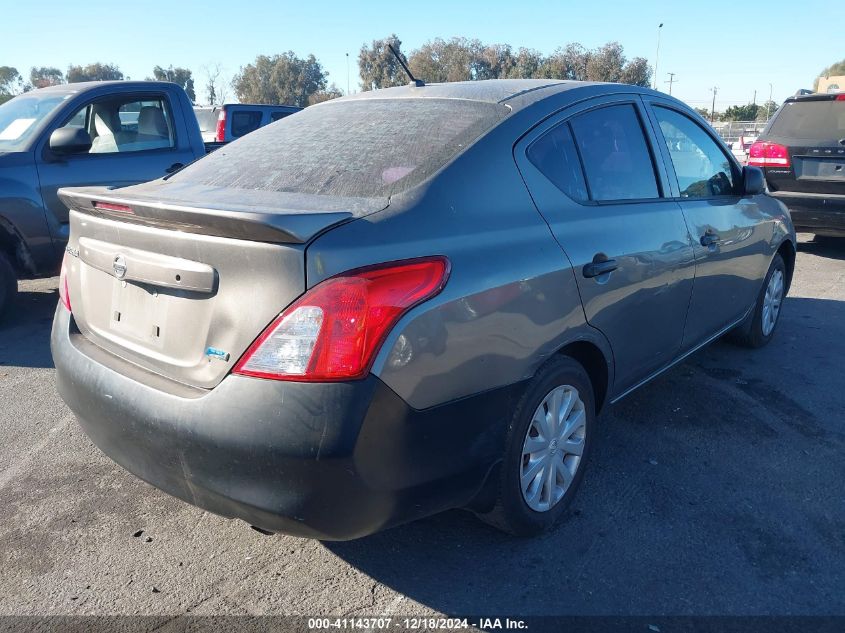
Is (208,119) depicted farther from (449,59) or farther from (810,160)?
(449,59)

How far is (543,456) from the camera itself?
2.80 meters

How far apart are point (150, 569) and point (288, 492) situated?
947mm

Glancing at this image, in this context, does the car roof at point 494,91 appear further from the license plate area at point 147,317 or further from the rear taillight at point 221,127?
the rear taillight at point 221,127

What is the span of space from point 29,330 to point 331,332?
4716 millimetres

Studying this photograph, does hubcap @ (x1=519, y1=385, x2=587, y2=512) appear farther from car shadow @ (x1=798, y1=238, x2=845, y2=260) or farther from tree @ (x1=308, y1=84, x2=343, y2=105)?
tree @ (x1=308, y1=84, x2=343, y2=105)

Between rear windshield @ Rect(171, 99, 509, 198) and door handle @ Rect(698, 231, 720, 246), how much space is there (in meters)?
1.53

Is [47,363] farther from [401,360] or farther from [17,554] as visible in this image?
[401,360]

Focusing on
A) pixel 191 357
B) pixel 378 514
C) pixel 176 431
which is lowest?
pixel 378 514

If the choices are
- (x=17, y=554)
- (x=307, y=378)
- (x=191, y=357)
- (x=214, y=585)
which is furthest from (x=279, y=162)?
(x=17, y=554)

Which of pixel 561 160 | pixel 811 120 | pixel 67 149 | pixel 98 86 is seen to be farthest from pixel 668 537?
pixel 811 120

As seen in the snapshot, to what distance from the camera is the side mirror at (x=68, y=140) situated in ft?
18.6

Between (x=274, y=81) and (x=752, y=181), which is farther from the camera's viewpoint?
(x=274, y=81)

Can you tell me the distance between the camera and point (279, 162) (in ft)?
9.56

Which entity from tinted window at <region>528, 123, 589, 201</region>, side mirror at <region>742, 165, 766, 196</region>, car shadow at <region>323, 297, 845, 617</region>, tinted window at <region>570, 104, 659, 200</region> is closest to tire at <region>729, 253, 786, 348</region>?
side mirror at <region>742, 165, 766, 196</region>
